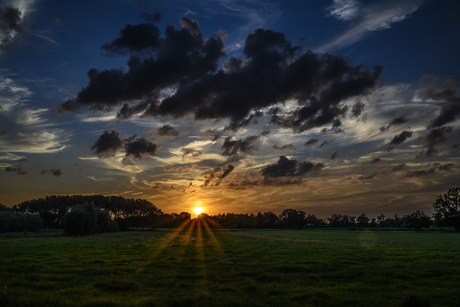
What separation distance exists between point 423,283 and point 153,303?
17601 millimetres

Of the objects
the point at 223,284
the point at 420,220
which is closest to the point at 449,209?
the point at 420,220

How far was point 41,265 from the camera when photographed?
24.1m

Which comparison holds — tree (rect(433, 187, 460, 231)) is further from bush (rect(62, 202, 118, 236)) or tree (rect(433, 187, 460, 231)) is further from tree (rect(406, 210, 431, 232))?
bush (rect(62, 202, 118, 236))

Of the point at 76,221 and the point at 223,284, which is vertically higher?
the point at 223,284

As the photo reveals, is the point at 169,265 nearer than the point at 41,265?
No

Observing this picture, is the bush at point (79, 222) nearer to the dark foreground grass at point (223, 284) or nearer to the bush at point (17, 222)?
the bush at point (17, 222)

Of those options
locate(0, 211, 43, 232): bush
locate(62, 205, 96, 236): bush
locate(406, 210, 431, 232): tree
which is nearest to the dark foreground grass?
locate(62, 205, 96, 236): bush

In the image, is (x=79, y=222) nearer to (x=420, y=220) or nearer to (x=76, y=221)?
(x=76, y=221)

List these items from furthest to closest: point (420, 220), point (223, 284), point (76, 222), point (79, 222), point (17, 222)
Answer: point (420, 220)
point (17, 222)
point (79, 222)
point (76, 222)
point (223, 284)

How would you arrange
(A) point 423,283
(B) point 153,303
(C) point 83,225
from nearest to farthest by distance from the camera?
(B) point 153,303
(A) point 423,283
(C) point 83,225

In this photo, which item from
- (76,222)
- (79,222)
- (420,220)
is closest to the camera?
(76,222)

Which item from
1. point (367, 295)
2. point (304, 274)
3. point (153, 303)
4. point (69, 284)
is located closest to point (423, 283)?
point (367, 295)

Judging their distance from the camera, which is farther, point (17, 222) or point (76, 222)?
point (17, 222)

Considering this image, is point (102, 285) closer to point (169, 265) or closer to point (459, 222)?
point (169, 265)
